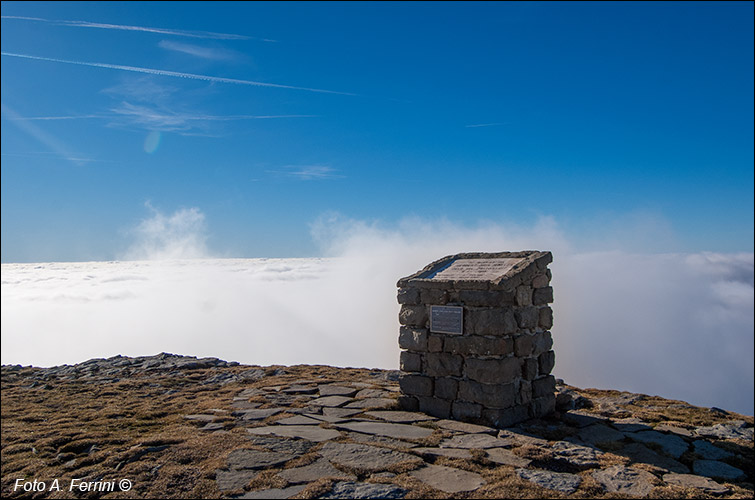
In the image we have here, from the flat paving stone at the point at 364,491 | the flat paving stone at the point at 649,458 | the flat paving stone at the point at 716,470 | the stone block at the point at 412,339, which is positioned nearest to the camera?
the flat paving stone at the point at 364,491

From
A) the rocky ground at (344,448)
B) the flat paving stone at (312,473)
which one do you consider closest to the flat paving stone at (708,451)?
the rocky ground at (344,448)

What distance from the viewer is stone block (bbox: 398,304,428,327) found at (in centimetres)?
962

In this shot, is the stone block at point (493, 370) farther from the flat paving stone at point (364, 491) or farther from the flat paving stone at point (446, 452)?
the flat paving stone at point (364, 491)

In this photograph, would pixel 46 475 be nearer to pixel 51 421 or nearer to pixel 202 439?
pixel 202 439

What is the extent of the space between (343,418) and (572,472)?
3919 mm

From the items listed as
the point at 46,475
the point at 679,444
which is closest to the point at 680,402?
the point at 679,444

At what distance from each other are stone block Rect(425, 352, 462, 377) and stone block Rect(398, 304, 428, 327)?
0.60 metres

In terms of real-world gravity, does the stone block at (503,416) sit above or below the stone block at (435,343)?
below

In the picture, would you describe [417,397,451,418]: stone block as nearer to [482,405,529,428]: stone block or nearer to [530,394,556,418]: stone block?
[482,405,529,428]: stone block

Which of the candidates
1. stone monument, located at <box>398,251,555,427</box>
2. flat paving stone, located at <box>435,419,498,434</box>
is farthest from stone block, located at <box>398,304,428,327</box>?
flat paving stone, located at <box>435,419,498,434</box>

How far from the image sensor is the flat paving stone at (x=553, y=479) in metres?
5.99

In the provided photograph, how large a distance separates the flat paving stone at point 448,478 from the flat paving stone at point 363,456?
1.23 feet

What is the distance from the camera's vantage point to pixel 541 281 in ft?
31.9

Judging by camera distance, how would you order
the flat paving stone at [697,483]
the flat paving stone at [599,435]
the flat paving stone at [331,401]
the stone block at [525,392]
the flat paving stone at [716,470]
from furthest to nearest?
1. the flat paving stone at [331,401]
2. the stone block at [525,392]
3. the flat paving stone at [599,435]
4. the flat paving stone at [716,470]
5. the flat paving stone at [697,483]
